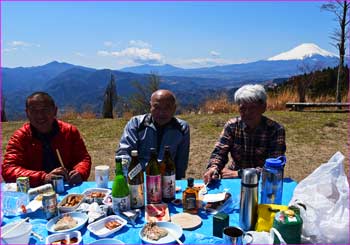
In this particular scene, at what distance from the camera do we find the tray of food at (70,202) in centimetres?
186

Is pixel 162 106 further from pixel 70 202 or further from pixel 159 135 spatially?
pixel 70 202

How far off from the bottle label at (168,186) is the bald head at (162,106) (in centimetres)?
111

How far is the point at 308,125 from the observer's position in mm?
8164

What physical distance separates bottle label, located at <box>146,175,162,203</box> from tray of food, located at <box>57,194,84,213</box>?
1.46ft

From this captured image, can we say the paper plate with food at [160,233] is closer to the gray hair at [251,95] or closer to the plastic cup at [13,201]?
the plastic cup at [13,201]

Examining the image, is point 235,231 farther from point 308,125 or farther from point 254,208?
point 308,125

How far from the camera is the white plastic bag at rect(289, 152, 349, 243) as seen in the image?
1.45m

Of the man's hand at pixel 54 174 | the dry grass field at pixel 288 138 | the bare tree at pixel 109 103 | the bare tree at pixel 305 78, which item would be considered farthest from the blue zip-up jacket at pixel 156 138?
the bare tree at pixel 305 78

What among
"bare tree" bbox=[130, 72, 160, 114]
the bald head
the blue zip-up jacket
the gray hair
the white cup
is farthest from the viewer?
"bare tree" bbox=[130, 72, 160, 114]

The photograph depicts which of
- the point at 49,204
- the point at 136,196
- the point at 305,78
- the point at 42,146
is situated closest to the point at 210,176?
the point at 136,196

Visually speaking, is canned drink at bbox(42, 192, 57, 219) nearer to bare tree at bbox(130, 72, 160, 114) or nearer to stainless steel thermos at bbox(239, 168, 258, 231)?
stainless steel thermos at bbox(239, 168, 258, 231)

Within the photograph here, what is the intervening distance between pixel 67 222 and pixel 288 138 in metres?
6.42

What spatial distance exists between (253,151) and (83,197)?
1.58m

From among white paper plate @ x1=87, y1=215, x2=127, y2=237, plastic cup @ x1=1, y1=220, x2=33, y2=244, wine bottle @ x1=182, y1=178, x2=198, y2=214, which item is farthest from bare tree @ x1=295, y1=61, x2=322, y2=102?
plastic cup @ x1=1, y1=220, x2=33, y2=244
